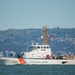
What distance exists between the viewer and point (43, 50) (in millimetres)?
120562

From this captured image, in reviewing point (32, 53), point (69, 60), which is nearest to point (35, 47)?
point (32, 53)

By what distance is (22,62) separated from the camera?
397ft

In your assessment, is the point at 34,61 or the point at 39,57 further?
the point at 34,61

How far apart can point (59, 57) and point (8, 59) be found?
13103 mm

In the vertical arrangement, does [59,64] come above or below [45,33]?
below

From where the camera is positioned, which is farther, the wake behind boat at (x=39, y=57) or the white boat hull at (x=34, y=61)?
the white boat hull at (x=34, y=61)

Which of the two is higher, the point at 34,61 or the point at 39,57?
the point at 39,57

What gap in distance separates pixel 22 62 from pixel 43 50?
5982 mm

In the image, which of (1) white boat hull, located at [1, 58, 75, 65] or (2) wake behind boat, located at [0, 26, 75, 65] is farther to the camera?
(1) white boat hull, located at [1, 58, 75, 65]
